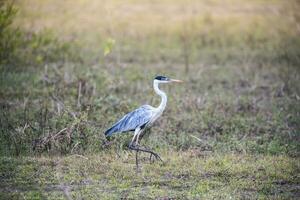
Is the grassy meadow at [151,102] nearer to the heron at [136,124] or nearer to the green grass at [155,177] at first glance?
the green grass at [155,177]

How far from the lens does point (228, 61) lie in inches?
523

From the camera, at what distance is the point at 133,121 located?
7.22 m

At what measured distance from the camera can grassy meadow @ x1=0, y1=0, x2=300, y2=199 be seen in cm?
640

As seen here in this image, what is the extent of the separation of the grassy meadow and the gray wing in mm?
304

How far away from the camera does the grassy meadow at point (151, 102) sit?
252 inches

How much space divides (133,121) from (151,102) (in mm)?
2640

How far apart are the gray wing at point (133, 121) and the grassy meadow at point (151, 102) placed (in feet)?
1.00

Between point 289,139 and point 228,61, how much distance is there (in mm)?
5356

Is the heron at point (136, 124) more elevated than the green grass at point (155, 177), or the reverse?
the heron at point (136, 124)

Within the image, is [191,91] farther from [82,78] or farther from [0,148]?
[0,148]

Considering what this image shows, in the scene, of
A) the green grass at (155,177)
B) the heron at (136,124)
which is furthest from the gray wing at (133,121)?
the green grass at (155,177)

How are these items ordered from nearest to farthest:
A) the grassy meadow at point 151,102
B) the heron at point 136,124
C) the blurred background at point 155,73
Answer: the grassy meadow at point 151,102, the heron at point 136,124, the blurred background at point 155,73

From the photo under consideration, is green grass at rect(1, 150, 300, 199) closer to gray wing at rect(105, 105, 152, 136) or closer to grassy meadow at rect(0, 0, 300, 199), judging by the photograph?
A: grassy meadow at rect(0, 0, 300, 199)

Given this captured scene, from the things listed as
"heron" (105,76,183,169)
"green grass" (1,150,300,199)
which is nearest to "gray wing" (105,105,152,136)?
"heron" (105,76,183,169)
